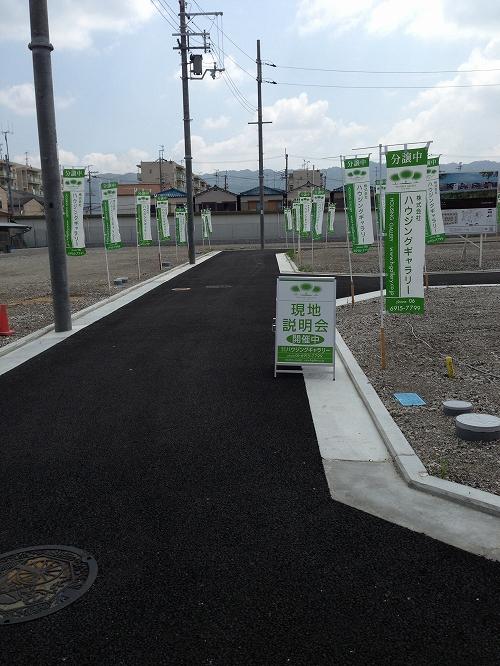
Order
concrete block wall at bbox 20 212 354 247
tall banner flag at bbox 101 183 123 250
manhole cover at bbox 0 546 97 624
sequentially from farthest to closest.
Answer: concrete block wall at bbox 20 212 354 247 < tall banner flag at bbox 101 183 123 250 < manhole cover at bbox 0 546 97 624

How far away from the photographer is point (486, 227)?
69.8ft

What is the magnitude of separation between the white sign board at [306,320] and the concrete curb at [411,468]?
0.86m

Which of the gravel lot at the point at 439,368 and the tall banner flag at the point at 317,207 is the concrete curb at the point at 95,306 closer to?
the gravel lot at the point at 439,368

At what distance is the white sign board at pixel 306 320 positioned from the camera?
26.7 feet

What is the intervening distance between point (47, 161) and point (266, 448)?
8340 millimetres

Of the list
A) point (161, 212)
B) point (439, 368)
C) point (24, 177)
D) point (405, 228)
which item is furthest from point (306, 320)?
point (24, 177)

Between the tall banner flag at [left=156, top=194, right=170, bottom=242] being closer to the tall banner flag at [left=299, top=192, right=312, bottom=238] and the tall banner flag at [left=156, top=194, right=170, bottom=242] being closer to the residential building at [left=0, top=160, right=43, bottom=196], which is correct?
the tall banner flag at [left=299, top=192, right=312, bottom=238]

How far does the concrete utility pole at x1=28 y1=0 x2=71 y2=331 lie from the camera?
35.4 feet

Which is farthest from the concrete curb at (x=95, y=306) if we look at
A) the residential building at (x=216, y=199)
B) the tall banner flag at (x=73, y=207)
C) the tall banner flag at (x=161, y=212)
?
the residential building at (x=216, y=199)

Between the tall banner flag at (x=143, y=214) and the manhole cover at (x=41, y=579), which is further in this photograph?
the tall banner flag at (x=143, y=214)

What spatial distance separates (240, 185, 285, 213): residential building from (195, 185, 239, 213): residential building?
3.70ft

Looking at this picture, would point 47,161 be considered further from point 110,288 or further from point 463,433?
point 463,433

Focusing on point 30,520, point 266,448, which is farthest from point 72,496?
point 266,448

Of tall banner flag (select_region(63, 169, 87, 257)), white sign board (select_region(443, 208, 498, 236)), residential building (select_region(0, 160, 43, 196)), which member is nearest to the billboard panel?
white sign board (select_region(443, 208, 498, 236))
